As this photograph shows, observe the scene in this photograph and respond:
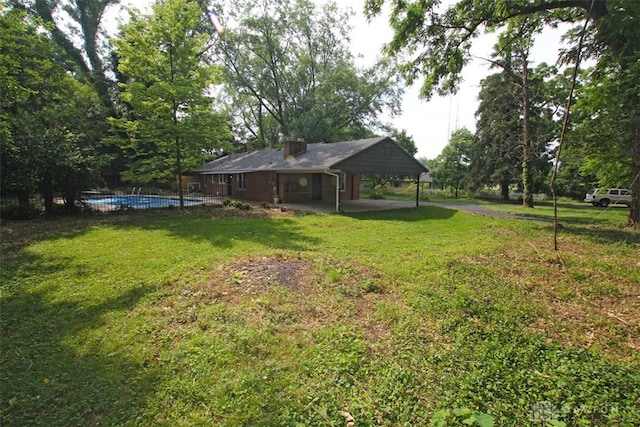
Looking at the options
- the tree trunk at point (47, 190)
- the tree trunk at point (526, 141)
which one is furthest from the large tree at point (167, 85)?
the tree trunk at point (526, 141)

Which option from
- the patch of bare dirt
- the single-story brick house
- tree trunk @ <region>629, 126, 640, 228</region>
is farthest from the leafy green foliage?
tree trunk @ <region>629, 126, 640, 228</region>

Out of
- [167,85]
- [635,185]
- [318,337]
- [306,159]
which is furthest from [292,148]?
[318,337]

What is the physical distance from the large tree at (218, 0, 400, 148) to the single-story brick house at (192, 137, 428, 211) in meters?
8.47

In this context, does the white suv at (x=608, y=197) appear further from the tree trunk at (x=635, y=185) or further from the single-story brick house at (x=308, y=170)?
the single-story brick house at (x=308, y=170)

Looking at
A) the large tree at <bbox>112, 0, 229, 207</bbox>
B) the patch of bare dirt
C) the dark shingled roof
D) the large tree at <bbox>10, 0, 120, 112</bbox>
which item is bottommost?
the patch of bare dirt

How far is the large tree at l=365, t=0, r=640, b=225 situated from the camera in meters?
8.16

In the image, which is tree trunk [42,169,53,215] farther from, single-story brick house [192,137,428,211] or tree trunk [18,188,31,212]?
single-story brick house [192,137,428,211]

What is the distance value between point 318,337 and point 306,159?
15.0 meters

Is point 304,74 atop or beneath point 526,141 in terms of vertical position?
atop

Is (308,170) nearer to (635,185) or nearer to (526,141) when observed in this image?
(635,185)

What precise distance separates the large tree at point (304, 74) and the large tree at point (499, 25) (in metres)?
16.5

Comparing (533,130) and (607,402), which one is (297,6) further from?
(607,402)

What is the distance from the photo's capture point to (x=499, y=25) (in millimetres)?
11461

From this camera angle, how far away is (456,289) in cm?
491
